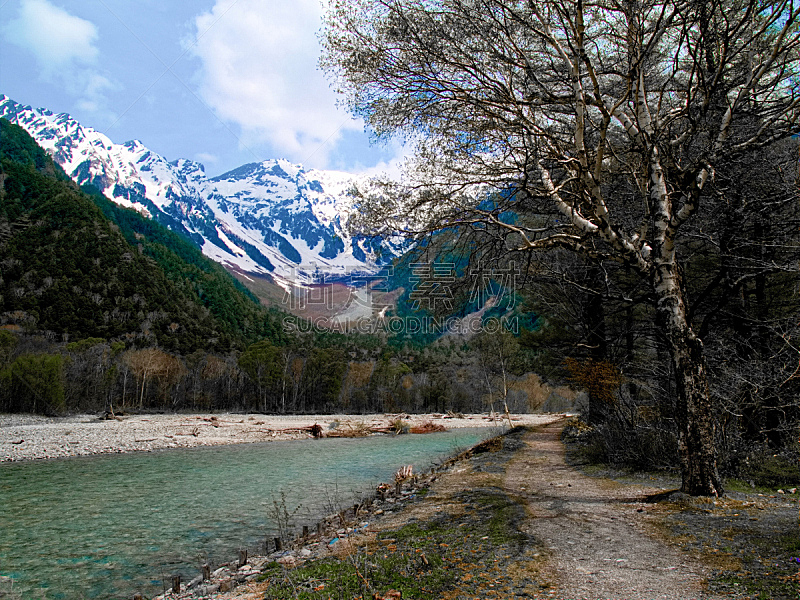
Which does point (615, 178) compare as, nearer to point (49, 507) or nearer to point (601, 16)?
point (601, 16)

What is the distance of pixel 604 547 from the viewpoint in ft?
14.8

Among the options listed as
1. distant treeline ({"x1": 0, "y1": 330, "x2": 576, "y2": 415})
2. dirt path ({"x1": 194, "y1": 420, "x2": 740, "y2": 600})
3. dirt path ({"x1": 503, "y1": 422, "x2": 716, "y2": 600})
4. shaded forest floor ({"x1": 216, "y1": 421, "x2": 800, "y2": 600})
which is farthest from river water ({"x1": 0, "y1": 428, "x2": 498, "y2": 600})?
distant treeline ({"x1": 0, "y1": 330, "x2": 576, "y2": 415})

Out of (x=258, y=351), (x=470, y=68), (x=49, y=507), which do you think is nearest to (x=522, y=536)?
(x=470, y=68)

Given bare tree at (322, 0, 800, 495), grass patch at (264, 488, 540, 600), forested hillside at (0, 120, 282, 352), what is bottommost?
grass patch at (264, 488, 540, 600)

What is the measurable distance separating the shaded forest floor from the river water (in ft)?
9.27

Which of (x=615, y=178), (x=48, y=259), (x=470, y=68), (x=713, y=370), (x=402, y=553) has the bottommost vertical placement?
(x=402, y=553)

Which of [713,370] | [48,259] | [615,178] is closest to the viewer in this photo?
[615,178]

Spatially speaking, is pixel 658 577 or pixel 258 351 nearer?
pixel 658 577

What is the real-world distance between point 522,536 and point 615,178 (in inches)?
264

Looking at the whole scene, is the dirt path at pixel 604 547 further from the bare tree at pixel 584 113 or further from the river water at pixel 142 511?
the river water at pixel 142 511

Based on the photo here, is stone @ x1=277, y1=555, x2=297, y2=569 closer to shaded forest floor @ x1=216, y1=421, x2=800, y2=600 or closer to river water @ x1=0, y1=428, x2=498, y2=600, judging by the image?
shaded forest floor @ x1=216, y1=421, x2=800, y2=600

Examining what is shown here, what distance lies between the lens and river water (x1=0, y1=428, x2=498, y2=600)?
6.50 metres

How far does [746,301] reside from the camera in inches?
400

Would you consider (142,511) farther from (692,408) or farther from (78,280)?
(78,280)
